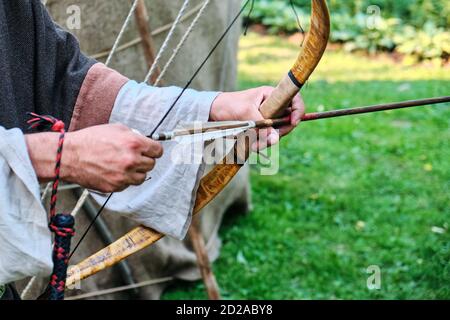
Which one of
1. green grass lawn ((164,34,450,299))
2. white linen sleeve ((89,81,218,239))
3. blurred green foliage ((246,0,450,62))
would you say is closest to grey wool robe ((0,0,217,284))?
white linen sleeve ((89,81,218,239))

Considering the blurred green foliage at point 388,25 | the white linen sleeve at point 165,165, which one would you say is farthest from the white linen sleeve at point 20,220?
the blurred green foliage at point 388,25

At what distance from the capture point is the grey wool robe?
1.86 metres

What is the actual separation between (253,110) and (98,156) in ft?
1.79

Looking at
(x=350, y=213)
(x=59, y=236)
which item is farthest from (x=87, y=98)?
(x=350, y=213)

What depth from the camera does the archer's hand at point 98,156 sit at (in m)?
1.49

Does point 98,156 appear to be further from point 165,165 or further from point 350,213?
point 350,213

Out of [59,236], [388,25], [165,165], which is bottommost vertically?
[59,236]

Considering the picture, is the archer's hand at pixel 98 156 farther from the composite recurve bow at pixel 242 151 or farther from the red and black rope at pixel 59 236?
the composite recurve bow at pixel 242 151

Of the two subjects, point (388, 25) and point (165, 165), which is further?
point (388, 25)

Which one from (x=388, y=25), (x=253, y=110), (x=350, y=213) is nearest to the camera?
(x=253, y=110)

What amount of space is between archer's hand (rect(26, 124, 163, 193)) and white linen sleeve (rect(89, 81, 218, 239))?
1.40 feet

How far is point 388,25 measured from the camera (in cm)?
871

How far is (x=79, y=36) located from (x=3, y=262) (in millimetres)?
1643
